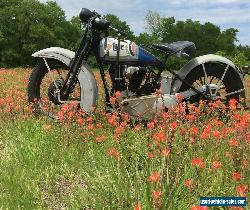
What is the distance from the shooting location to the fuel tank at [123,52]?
Result: 7.75 metres

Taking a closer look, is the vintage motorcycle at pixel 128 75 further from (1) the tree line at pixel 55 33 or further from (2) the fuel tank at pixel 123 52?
(1) the tree line at pixel 55 33

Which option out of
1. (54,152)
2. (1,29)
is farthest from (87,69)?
(1,29)

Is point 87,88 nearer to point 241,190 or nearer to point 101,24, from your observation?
point 101,24

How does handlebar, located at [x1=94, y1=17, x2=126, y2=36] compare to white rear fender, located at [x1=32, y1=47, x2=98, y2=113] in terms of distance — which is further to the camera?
white rear fender, located at [x1=32, y1=47, x2=98, y2=113]

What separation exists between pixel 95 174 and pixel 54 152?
1.06 m

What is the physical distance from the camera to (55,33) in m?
82.8

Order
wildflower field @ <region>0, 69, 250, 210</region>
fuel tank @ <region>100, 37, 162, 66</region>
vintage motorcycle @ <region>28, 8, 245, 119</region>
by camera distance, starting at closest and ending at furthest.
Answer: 1. wildflower field @ <region>0, 69, 250, 210</region>
2. vintage motorcycle @ <region>28, 8, 245, 119</region>
3. fuel tank @ <region>100, 37, 162, 66</region>

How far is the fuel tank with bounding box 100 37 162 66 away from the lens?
305 inches

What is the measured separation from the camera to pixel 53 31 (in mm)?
81250

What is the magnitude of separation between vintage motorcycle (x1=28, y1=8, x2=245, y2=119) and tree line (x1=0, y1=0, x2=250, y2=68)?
188 feet

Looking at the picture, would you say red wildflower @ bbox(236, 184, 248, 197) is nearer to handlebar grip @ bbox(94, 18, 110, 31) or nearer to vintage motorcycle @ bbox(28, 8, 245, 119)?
vintage motorcycle @ bbox(28, 8, 245, 119)

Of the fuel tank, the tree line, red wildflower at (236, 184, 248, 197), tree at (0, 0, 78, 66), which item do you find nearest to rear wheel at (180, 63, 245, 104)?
the fuel tank

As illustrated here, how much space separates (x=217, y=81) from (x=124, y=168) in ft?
15.5

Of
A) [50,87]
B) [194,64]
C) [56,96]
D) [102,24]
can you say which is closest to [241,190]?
[102,24]
